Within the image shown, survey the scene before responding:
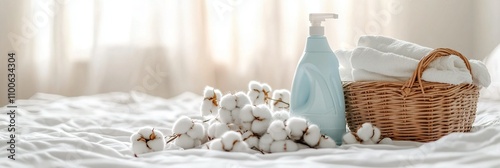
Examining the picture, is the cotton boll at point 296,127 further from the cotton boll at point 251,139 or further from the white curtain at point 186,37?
the white curtain at point 186,37

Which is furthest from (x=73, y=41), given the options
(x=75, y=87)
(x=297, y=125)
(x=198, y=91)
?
(x=297, y=125)

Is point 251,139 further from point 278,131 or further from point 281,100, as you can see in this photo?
point 281,100

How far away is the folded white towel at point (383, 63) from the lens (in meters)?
1.13

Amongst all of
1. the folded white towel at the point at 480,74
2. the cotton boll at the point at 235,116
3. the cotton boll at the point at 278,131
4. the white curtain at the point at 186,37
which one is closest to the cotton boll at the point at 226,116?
the cotton boll at the point at 235,116

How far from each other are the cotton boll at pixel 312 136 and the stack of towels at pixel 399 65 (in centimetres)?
18

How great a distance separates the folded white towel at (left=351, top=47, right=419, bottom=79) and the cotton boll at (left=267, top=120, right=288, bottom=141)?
8.7 inches

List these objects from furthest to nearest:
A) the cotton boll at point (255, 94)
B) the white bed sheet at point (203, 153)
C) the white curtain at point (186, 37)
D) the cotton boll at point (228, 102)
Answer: the white curtain at point (186, 37), the cotton boll at point (255, 94), the cotton boll at point (228, 102), the white bed sheet at point (203, 153)

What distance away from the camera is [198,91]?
281cm

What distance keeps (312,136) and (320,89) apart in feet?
0.39

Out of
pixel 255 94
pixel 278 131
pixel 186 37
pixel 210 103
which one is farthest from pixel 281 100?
pixel 186 37

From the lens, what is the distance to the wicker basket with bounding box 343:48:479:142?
1105mm

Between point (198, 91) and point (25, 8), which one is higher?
point (25, 8)

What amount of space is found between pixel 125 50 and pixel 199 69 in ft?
1.09

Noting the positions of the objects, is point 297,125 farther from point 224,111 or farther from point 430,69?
point 430,69
